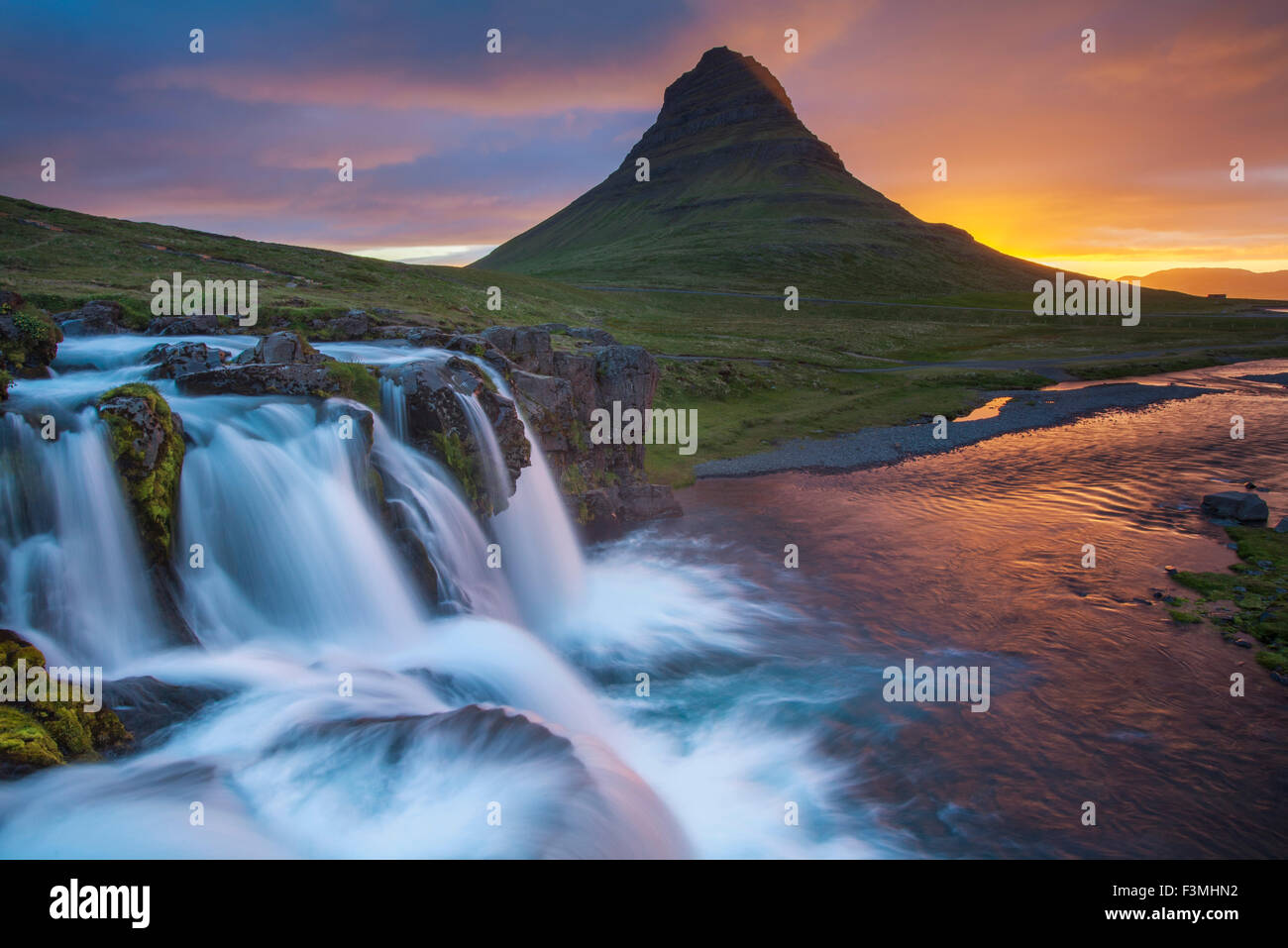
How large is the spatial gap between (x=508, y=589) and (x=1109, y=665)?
46.3 feet

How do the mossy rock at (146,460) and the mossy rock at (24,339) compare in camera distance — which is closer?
the mossy rock at (146,460)

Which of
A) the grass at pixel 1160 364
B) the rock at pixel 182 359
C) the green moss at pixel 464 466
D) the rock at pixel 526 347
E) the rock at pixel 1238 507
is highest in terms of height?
the grass at pixel 1160 364

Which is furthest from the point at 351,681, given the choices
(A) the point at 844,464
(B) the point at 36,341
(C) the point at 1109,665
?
(A) the point at 844,464

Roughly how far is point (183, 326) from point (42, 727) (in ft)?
63.7

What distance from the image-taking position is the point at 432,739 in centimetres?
1106

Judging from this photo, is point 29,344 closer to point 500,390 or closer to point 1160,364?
point 500,390

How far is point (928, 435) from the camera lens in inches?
1609

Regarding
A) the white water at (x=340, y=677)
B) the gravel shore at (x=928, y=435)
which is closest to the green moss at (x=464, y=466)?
the white water at (x=340, y=677)

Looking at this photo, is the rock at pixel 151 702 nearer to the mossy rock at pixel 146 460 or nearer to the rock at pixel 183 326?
the mossy rock at pixel 146 460

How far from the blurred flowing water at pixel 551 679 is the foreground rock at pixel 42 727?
33 cm

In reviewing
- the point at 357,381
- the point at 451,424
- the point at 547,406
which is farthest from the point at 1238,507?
the point at 357,381

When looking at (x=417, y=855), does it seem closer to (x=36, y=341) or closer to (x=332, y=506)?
(x=332, y=506)

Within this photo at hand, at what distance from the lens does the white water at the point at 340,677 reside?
915cm

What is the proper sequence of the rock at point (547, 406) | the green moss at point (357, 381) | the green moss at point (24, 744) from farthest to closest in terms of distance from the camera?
the rock at point (547, 406) < the green moss at point (357, 381) < the green moss at point (24, 744)
